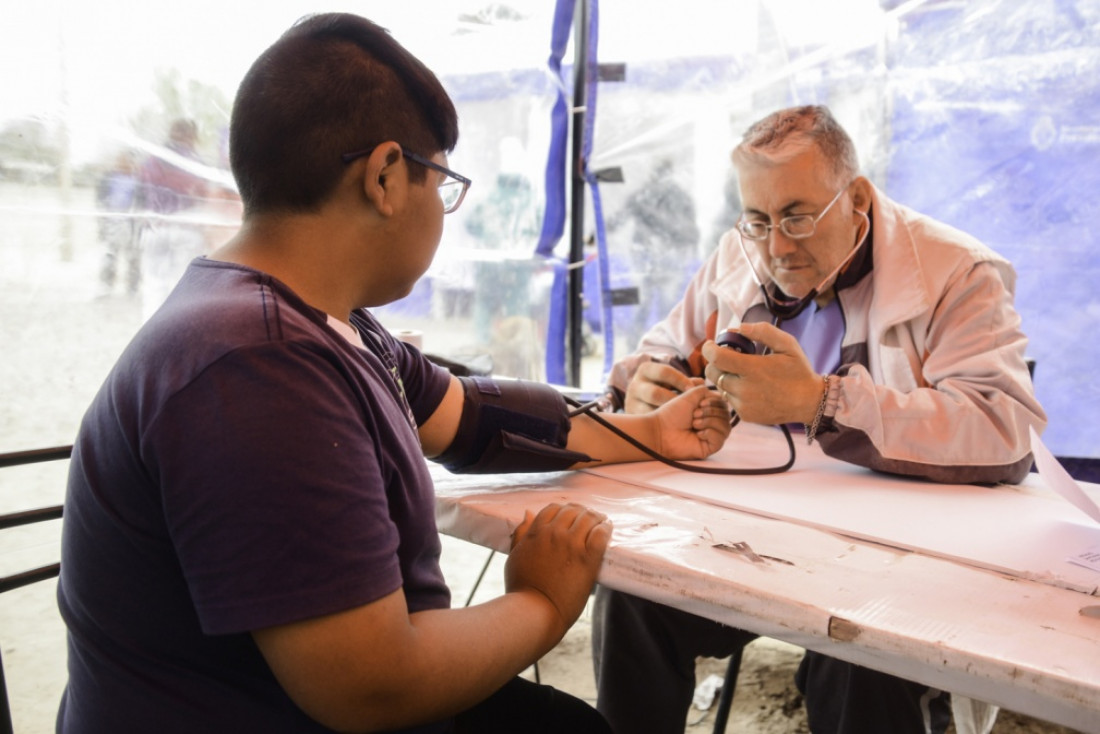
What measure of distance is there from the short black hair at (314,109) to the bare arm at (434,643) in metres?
0.39

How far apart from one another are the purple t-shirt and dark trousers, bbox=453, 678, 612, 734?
32 cm

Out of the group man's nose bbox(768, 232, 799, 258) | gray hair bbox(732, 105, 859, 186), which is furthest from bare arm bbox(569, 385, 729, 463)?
gray hair bbox(732, 105, 859, 186)

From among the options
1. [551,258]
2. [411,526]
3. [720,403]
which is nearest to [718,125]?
[551,258]

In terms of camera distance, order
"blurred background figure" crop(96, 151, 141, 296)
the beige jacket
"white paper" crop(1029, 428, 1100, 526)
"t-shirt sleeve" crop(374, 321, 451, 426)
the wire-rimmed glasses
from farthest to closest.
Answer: "blurred background figure" crop(96, 151, 141, 296), the wire-rimmed glasses, the beige jacket, "t-shirt sleeve" crop(374, 321, 451, 426), "white paper" crop(1029, 428, 1100, 526)

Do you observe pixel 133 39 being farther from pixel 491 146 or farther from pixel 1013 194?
pixel 1013 194

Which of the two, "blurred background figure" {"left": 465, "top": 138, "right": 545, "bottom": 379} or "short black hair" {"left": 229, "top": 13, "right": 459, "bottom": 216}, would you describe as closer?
"short black hair" {"left": 229, "top": 13, "right": 459, "bottom": 216}

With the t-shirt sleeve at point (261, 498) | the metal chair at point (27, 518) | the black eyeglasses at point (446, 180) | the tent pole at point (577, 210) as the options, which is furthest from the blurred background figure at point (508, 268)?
the t-shirt sleeve at point (261, 498)

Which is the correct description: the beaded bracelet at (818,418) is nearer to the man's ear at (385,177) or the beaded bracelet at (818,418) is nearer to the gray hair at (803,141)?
the gray hair at (803,141)

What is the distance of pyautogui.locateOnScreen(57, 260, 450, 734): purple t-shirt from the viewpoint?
0.63 meters

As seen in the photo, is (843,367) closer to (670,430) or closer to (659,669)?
(670,430)

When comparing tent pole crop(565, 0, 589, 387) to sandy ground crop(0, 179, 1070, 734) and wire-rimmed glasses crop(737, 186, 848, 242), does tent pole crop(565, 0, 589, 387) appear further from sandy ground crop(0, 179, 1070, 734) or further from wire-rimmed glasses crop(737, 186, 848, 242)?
wire-rimmed glasses crop(737, 186, 848, 242)

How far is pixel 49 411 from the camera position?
1922 mm

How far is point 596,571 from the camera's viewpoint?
0.94 meters

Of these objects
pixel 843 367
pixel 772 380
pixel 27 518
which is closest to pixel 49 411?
pixel 27 518
